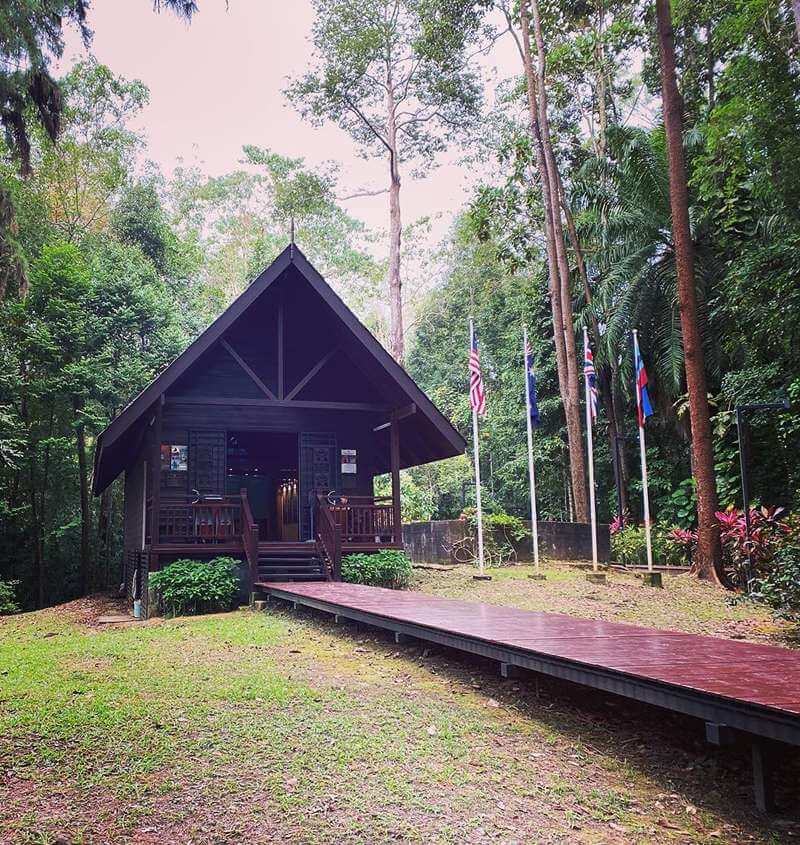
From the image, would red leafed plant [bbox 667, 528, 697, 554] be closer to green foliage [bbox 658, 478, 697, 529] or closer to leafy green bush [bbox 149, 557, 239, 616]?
green foliage [bbox 658, 478, 697, 529]

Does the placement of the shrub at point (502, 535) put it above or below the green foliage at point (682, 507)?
below

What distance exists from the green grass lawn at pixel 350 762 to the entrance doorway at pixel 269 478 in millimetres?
12321

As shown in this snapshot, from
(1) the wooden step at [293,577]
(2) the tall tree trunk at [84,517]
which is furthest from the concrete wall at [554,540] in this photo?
(2) the tall tree trunk at [84,517]

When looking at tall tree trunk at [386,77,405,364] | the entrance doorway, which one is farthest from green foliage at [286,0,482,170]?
Result: the entrance doorway


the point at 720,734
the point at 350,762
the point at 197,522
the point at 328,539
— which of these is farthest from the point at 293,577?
the point at 720,734

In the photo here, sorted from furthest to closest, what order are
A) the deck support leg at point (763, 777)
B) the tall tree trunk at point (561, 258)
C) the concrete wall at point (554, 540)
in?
1. the tall tree trunk at point (561, 258)
2. the concrete wall at point (554, 540)
3. the deck support leg at point (763, 777)

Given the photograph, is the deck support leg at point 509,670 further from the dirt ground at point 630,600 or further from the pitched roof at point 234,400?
the pitched roof at point 234,400

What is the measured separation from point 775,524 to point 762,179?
6080 millimetres

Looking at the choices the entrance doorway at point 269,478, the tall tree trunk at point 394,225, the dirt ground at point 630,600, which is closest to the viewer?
the dirt ground at point 630,600

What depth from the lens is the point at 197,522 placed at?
41.2 ft

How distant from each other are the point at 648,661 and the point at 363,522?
9.17 meters

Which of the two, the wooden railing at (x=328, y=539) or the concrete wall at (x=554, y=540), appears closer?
the wooden railing at (x=328, y=539)

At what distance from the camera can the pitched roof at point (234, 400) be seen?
1207 cm

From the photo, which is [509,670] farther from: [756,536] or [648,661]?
[756,536]
